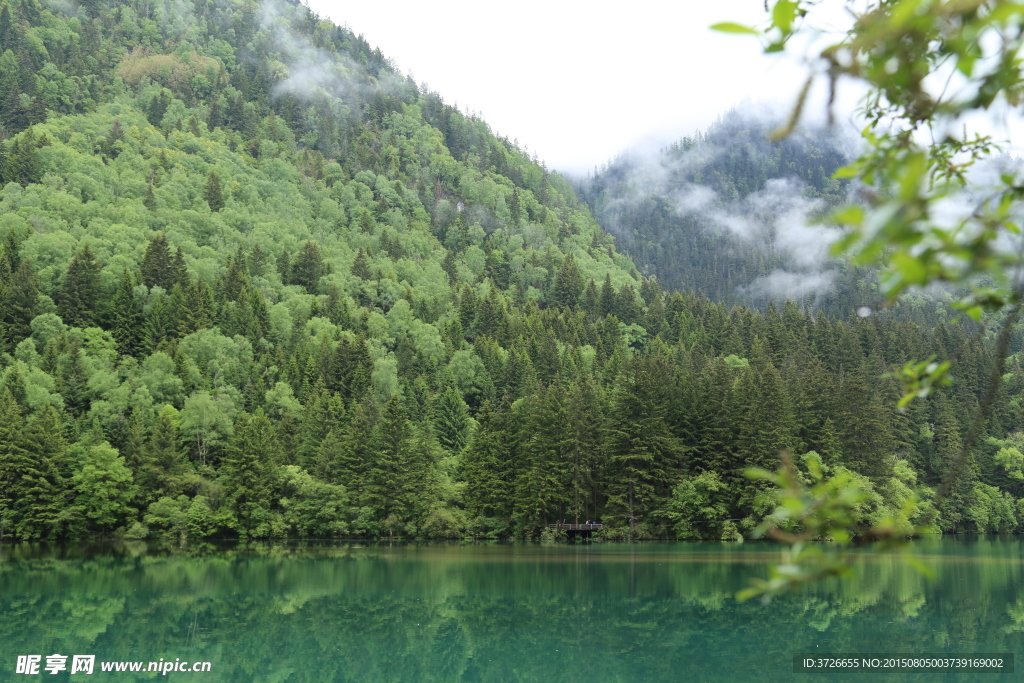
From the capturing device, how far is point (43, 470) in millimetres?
57969

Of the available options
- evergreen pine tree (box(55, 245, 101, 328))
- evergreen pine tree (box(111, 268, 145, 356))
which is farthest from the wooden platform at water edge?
evergreen pine tree (box(55, 245, 101, 328))

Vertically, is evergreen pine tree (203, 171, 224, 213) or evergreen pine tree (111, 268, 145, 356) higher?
evergreen pine tree (203, 171, 224, 213)

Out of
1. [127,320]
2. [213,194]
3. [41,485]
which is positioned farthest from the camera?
[213,194]

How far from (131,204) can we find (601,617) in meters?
109

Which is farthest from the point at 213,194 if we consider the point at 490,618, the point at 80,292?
the point at 490,618

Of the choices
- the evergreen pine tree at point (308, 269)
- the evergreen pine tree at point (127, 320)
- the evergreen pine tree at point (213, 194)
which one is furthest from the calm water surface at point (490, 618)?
the evergreen pine tree at point (213, 194)

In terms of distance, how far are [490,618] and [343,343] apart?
7004 centimetres

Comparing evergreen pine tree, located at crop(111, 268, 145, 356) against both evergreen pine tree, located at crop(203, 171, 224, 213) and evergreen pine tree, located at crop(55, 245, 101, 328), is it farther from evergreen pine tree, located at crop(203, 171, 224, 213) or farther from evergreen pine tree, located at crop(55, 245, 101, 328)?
evergreen pine tree, located at crop(203, 171, 224, 213)

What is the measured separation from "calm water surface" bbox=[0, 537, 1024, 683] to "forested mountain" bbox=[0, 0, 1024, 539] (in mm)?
13955

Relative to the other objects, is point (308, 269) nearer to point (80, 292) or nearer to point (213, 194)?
point (213, 194)

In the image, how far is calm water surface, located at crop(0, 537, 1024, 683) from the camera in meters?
19.4

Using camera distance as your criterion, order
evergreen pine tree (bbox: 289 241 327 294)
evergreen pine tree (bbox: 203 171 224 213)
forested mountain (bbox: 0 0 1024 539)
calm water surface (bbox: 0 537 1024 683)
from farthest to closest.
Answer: evergreen pine tree (bbox: 203 171 224 213)
evergreen pine tree (bbox: 289 241 327 294)
forested mountain (bbox: 0 0 1024 539)
calm water surface (bbox: 0 537 1024 683)

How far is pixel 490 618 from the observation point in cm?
2536

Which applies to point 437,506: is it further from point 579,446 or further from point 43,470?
point 43,470
